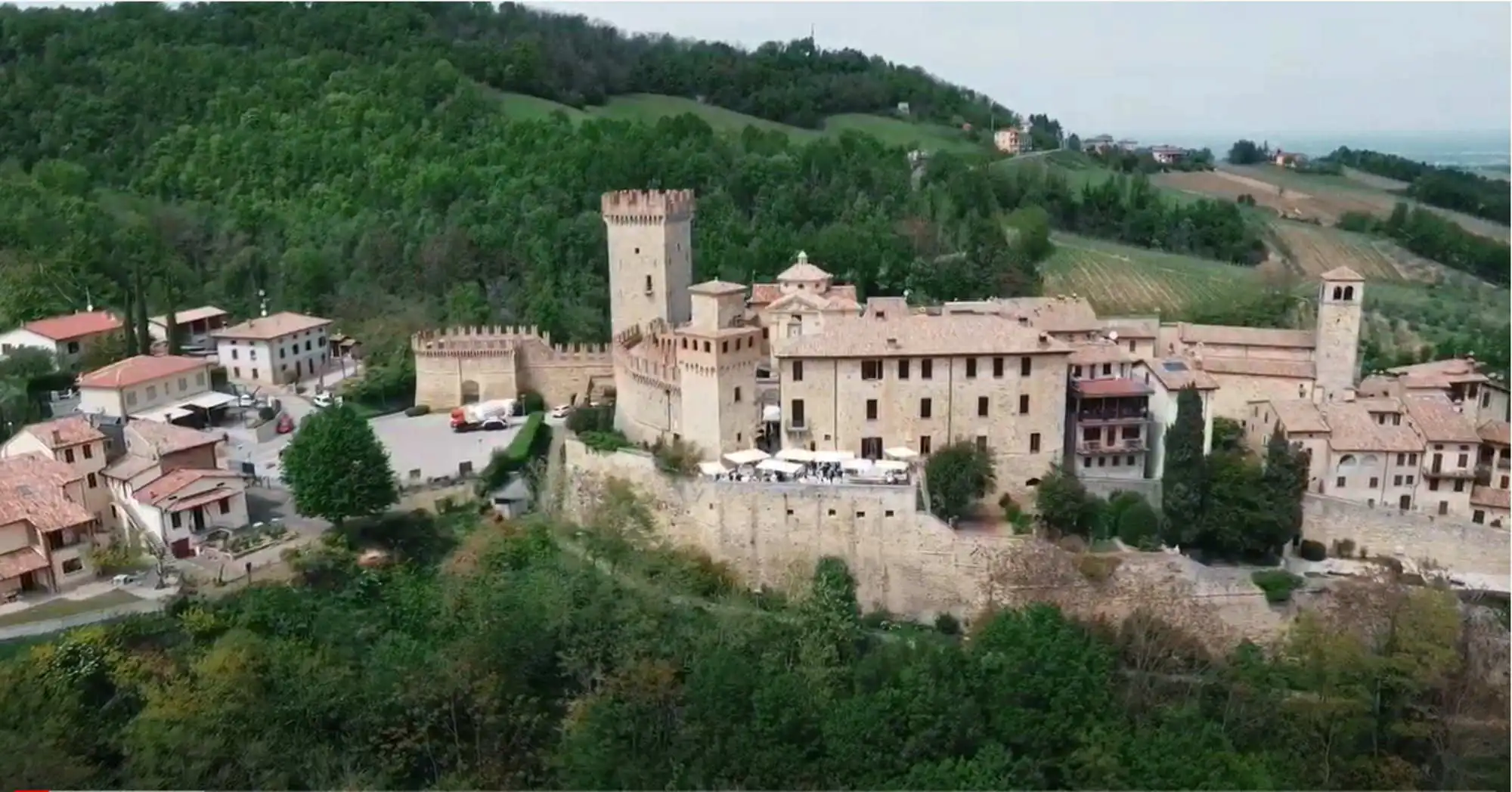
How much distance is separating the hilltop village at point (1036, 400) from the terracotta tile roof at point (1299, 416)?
6 centimetres

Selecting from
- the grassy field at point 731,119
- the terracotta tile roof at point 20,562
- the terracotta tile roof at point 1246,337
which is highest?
the grassy field at point 731,119

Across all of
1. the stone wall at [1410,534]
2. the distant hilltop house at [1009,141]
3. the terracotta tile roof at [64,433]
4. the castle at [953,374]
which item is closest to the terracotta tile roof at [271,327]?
the terracotta tile roof at [64,433]

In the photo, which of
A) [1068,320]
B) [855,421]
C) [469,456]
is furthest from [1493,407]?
[469,456]

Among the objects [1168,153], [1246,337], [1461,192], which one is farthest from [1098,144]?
[1246,337]

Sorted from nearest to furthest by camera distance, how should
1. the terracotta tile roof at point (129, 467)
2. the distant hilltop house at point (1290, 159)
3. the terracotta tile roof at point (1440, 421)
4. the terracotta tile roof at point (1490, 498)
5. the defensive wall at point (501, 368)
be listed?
the terracotta tile roof at point (1490, 498)
the terracotta tile roof at point (1440, 421)
the terracotta tile roof at point (129, 467)
the defensive wall at point (501, 368)
the distant hilltop house at point (1290, 159)

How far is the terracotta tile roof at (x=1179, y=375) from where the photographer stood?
99.4 ft

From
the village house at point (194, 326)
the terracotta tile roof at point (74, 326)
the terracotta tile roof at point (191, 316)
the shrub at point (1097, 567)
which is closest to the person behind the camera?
the shrub at point (1097, 567)

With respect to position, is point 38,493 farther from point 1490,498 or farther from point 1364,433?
point 1490,498

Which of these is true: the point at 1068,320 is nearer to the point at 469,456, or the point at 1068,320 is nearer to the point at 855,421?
the point at 855,421

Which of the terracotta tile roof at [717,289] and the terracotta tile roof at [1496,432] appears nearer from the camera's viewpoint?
the terracotta tile roof at [1496,432]

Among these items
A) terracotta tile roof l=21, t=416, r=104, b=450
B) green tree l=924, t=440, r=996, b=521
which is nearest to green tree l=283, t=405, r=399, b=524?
terracotta tile roof l=21, t=416, r=104, b=450

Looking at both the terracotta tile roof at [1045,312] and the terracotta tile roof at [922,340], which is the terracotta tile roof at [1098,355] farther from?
the terracotta tile roof at [1045,312]

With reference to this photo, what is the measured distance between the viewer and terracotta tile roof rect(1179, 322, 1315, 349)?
1387 inches

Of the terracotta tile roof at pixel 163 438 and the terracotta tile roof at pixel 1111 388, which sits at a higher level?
the terracotta tile roof at pixel 1111 388
